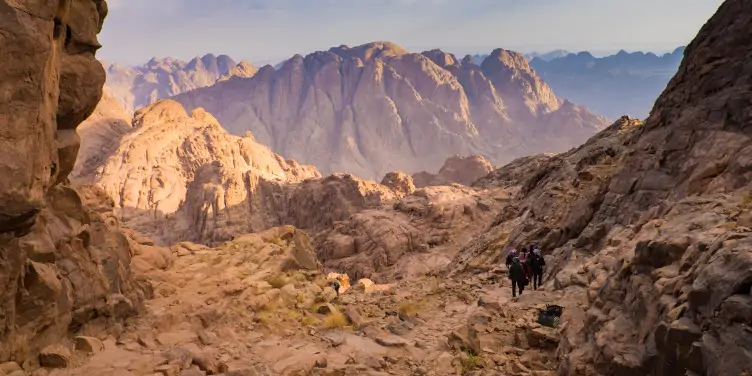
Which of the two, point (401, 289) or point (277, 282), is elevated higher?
point (277, 282)

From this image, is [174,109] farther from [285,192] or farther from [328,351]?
[328,351]

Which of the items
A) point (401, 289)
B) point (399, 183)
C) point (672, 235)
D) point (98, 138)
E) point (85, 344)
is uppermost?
point (98, 138)

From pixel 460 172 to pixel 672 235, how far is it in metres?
97.1

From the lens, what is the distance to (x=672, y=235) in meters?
8.88

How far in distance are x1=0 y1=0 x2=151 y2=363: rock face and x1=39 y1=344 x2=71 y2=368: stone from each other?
0.19 meters

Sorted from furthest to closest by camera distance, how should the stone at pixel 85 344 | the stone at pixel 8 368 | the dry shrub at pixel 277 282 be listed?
1. the dry shrub at pixel 277 282
2. the stone at pixel 85 344
3. the stone at pixel 8 368

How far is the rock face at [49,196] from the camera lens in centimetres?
705

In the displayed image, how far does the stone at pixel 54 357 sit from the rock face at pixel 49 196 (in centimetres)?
19

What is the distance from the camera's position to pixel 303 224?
67.6 meters

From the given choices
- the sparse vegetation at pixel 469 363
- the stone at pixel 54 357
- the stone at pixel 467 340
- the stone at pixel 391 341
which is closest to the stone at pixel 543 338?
the stone at pixel 467 340

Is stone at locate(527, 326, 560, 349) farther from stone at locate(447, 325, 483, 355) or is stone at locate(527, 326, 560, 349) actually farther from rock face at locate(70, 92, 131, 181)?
rock face at locate(70, 92, 131, 181)

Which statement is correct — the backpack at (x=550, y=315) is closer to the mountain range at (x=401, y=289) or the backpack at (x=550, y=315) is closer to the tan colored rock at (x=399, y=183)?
the mountain range at (x=401, y=289)

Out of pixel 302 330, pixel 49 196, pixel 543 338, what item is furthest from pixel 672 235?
pixel 49 196

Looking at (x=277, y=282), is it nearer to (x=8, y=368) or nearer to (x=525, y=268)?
(x=525, y=268)
